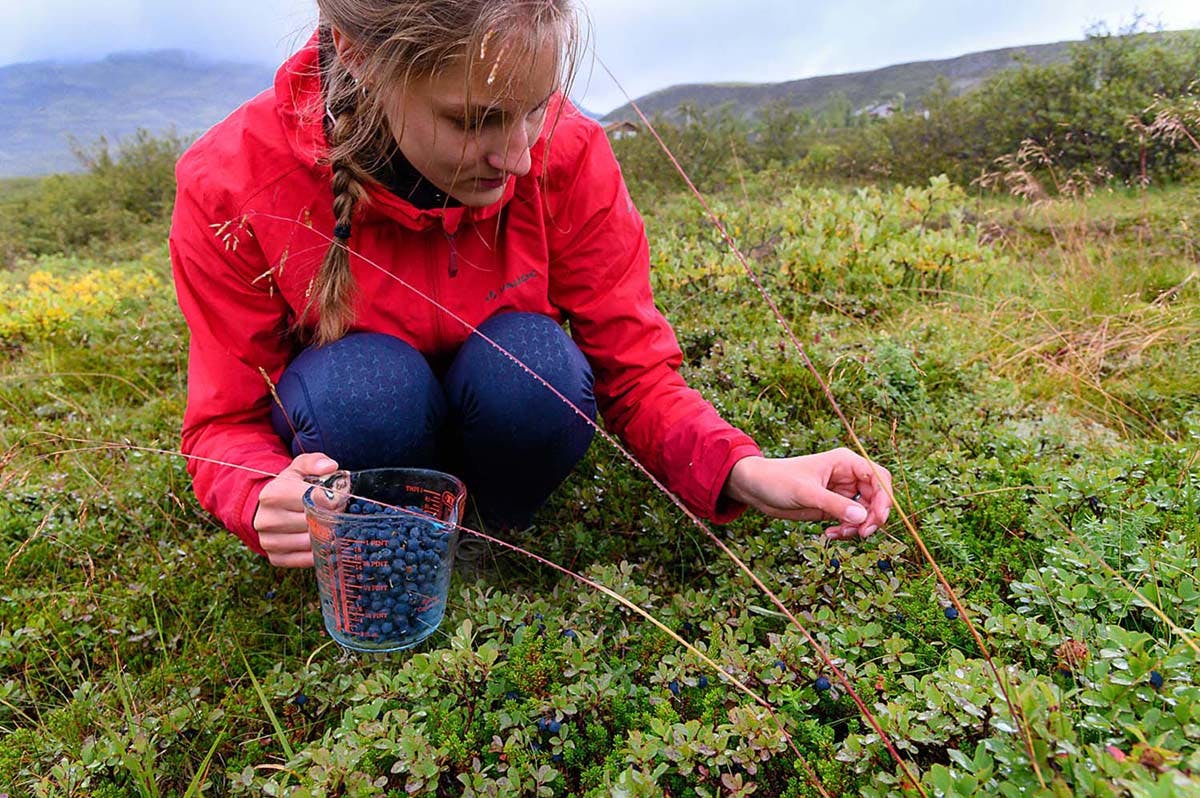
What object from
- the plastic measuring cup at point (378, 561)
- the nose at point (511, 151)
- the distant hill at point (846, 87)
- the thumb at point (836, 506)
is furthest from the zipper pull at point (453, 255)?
the distant hill at point (846, 87)

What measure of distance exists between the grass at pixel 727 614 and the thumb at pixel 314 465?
427 mm

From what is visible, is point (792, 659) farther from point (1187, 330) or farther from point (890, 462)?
point (1187, 330)

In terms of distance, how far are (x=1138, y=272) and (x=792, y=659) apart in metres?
3.47

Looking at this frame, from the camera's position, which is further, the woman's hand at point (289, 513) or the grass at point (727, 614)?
the woman's hand at point (289, 513)

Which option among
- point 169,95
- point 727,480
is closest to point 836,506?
point 727,480

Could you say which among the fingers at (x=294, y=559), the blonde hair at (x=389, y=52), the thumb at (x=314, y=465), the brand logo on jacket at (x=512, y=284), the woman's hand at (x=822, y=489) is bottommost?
the fingers at (x=294, y=559)

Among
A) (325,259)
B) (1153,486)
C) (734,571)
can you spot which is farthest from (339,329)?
(1153,486)

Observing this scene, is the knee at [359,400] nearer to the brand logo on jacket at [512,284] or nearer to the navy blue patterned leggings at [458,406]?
the navy blue patterned leggings at [458,406]

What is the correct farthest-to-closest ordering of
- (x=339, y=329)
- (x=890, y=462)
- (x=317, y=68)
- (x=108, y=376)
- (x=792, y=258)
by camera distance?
(x=792, y=258) → (x=108, y=376) → (x=890, y=462) → (x=339, y=329) → (x=317, y=68)

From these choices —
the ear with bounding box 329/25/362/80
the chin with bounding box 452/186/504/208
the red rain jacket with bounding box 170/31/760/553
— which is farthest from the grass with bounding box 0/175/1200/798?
the ear with bounding box 329/25/362/80

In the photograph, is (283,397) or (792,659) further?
(283,397)

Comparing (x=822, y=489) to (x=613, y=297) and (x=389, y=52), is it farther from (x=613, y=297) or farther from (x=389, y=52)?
(x=389, y=52)

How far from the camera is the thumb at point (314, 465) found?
161 centimetres

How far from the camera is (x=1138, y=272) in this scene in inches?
152
